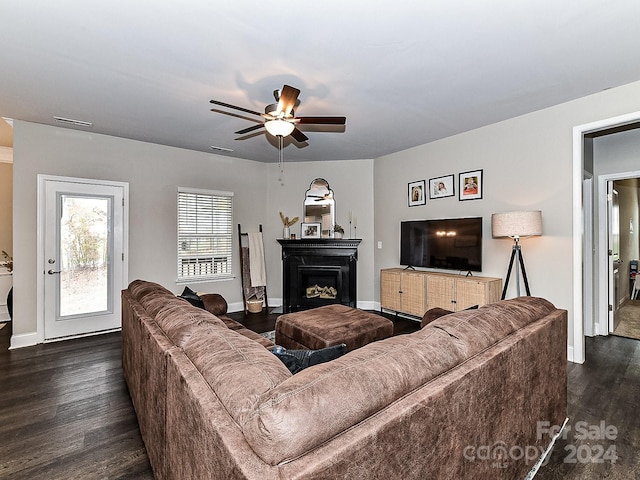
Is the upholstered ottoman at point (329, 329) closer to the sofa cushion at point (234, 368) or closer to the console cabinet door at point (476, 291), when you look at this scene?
the console cabinet door at point (476, 291)

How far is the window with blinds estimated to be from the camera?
16.6ft

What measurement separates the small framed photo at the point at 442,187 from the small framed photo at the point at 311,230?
1.98 m

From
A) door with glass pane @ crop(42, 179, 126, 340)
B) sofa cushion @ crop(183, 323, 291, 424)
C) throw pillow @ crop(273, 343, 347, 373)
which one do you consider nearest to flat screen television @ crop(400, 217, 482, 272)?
throw pillow @ crop(273, 343, 347, 373)

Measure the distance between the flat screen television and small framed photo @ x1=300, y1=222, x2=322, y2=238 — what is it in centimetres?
147

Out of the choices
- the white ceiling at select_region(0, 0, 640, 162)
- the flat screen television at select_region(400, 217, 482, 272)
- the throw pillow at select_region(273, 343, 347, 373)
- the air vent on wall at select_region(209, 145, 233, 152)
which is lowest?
the throw pillow at select_region(273, 343, 347, 373)

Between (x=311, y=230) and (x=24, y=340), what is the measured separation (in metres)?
4.13

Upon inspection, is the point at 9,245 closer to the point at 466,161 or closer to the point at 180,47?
the point at 180,47

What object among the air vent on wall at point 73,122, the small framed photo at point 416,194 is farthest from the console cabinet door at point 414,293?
the air vent on wall at point 73,122

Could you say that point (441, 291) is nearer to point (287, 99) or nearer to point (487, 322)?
point (487, 322)

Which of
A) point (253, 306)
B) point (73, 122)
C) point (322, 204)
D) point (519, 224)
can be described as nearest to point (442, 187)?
point (519, 224)

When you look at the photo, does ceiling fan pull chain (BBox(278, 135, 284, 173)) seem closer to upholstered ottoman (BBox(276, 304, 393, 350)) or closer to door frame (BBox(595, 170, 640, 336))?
upholstered ottoman (BBox(276, 304, 393, 350))

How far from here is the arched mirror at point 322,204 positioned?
19.0ft

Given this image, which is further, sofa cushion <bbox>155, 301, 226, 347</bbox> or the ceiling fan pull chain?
the ceiling fan pull chain

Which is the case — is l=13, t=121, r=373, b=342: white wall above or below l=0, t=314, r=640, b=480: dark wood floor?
above
